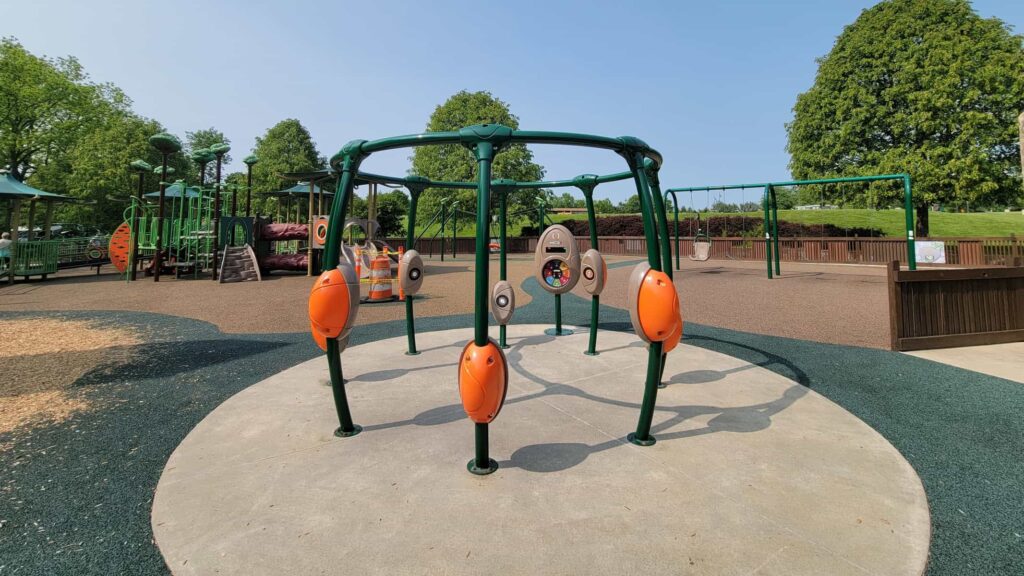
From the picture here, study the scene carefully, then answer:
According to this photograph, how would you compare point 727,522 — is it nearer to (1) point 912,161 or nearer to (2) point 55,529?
(2) point 55,529

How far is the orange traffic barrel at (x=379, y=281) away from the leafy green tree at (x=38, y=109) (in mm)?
34587

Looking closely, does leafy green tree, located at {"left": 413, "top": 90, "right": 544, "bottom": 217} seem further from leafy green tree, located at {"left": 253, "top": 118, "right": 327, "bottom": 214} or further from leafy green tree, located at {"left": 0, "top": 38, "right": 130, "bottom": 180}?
leafy green tree, located at {"left": 0, "top": 38, "right": 130, "bottom": 180}

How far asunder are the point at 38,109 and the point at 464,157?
92.6ft

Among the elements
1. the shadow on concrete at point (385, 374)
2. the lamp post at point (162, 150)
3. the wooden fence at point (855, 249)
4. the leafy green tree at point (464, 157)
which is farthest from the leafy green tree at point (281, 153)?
the shadow on concrete at point (385, 374)

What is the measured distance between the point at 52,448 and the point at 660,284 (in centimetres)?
440

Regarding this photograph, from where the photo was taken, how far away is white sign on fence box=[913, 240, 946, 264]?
1903 cm

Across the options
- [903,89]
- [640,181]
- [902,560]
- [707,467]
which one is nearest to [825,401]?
[707,467]

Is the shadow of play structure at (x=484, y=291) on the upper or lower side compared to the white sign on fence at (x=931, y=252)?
lower

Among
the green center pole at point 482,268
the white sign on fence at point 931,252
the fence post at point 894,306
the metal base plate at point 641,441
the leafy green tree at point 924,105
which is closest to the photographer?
the green center pole at point 482,268

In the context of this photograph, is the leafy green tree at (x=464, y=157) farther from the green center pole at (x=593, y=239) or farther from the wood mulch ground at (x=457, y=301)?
the green center pole at (x=593, y=239)

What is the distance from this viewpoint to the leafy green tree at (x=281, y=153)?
4431cm

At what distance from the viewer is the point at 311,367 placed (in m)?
5.06

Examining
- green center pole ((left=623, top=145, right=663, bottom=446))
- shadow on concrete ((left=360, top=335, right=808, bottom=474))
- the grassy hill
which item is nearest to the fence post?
shadow on concrete ((left=360, top=335, right=808, bottom=474))

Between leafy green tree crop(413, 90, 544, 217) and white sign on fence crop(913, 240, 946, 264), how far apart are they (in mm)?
21665
